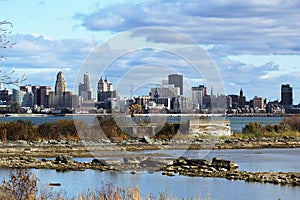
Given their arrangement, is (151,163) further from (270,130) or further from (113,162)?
(270,130)

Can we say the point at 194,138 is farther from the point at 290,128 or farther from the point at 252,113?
the point at 252,113

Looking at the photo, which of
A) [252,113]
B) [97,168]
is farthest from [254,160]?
[252,113]

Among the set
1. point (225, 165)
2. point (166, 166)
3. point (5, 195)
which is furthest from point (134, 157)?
point (5, 195)

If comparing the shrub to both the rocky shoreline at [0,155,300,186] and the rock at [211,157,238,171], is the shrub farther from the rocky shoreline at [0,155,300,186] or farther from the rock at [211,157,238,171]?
the rock at [211,157,238,171]

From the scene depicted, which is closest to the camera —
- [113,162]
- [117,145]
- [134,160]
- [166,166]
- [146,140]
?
[166,166]

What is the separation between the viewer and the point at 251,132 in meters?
83.4

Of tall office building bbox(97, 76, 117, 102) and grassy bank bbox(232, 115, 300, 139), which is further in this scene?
grassy bank bbox(232, 115, 300, 139)

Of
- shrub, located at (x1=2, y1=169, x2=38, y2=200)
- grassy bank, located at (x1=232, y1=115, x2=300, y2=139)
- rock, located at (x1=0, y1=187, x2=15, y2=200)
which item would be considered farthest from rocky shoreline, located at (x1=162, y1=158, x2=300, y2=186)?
grassy bank, located at (x1=232, y1=115, x2=300, y2=139)

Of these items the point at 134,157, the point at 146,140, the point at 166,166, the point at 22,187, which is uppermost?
the point at 22,187

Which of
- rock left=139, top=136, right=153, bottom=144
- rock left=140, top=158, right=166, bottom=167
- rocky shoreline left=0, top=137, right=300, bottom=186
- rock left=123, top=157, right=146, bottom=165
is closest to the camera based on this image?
rocky shoreline left=0, top=137, right=300, bottom=186

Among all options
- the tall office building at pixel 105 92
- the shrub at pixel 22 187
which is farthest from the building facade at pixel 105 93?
the shrub at pixel 22 187

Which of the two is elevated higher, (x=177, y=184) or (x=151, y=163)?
(x=151, y=163)

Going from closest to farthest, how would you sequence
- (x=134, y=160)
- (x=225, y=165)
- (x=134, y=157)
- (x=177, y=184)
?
1. (x=177, y=184)
2. (x=225, y=165)
3. (x=134, y=160)
4. (x=134, y=157)

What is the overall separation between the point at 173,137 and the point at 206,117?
28.9 feet
